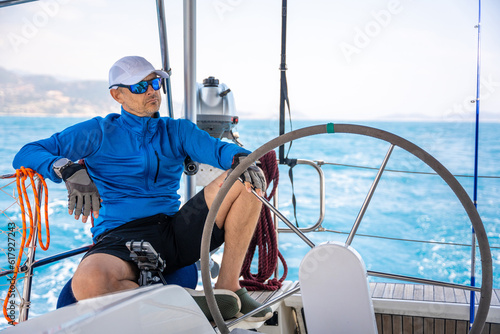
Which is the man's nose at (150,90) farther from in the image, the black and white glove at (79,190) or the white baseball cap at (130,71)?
the black and white glove at (79,190)

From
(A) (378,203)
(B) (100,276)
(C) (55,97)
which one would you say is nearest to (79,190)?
(B) (100,276)

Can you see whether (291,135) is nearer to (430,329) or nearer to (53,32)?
(430,329)

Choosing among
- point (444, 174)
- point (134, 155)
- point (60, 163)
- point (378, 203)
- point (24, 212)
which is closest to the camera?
point (444, 174)

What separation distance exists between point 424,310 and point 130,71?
126 centimetres

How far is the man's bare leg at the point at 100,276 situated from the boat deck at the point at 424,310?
52 cm

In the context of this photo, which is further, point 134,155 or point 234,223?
point 134,155

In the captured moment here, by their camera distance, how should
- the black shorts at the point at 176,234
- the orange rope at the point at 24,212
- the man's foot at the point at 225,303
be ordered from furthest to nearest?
the black shorts at the point at 176,234 → the man's foot at the point at 225,303 → the orange rope at the point at 24,212

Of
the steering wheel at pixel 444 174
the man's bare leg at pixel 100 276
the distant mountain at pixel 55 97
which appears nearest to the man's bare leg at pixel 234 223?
the man's bare leg at pixel 100 276

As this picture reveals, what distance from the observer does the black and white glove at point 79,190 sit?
57.3 inches

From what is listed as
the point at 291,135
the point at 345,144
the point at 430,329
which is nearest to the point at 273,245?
the point at 430,329

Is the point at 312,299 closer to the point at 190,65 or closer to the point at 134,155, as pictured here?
the point at 134,155

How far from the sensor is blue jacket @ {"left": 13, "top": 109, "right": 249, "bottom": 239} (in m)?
1.72

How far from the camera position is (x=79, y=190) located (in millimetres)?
1458

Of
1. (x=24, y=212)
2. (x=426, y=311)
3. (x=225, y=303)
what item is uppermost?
(x=24, y=212)
